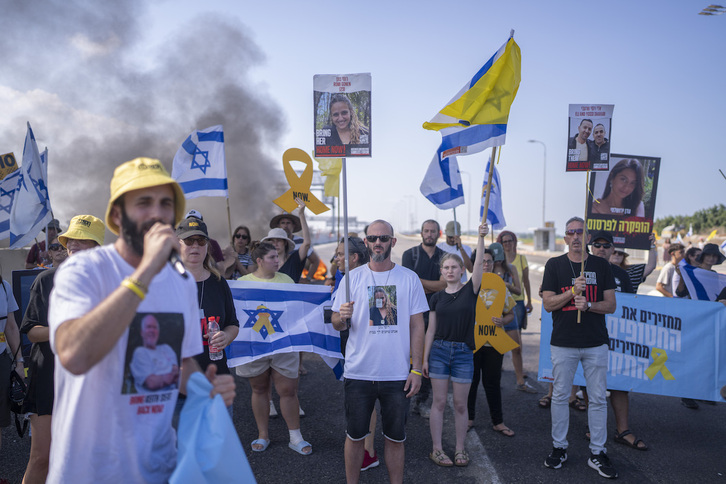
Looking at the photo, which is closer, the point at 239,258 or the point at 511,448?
the point at 511,448

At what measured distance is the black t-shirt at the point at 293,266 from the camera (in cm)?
585

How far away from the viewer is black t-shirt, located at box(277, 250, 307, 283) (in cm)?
585

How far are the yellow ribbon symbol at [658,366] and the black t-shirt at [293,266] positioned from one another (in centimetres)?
389

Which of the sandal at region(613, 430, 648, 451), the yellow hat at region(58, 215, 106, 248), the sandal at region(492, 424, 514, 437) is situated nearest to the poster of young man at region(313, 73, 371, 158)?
the yellow hat at region(58, 215, 106, 248)

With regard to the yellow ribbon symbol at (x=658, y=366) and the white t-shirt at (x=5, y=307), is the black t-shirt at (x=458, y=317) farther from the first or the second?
the white t-shirt at (x=5, y=307)

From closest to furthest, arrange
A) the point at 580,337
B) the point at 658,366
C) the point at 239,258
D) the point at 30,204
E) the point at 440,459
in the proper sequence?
the point at 440,459 → the point at 580,337 → the point at 658,366 → the point at 30,204 → the point at 239,258

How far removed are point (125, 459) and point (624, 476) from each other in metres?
3.88

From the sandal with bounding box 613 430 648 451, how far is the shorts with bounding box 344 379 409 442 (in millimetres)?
2466

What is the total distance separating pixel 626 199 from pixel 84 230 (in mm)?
6673

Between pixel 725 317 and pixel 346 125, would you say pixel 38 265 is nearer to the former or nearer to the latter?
pixel 346 125

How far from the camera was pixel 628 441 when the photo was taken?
464 cm

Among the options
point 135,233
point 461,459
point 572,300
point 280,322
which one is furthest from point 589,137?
point 135,233

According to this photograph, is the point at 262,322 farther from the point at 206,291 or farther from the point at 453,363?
the point at 453,363

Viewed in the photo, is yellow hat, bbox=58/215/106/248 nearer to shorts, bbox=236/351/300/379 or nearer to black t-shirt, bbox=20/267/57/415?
black t-shirt, bbox=20/267/57/415
